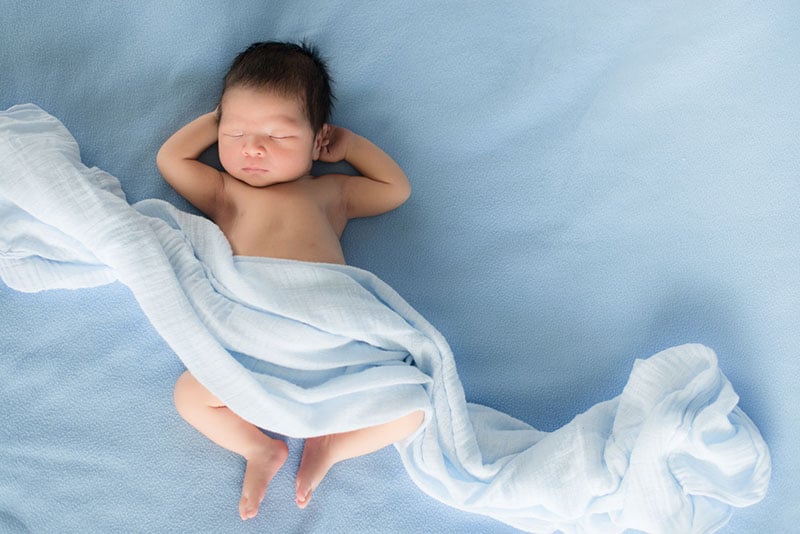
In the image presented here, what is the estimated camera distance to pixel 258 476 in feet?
4.81

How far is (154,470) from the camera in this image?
149cm

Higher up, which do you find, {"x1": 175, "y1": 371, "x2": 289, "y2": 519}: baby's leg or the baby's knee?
the baby's knee

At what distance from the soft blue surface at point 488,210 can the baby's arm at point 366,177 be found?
0.06 metres

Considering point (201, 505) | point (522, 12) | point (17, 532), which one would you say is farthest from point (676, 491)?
point (17, 532)

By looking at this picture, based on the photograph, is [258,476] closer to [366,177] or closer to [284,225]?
[284,225]

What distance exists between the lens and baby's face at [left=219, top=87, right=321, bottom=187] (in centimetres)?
153

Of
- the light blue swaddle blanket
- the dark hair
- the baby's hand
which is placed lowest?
the light blue swaddle blanket

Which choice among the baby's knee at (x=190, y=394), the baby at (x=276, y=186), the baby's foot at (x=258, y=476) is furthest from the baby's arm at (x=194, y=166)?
the baby's foot at (x=258, y=476)

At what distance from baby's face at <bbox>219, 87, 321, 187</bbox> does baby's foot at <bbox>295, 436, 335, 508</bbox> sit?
1.62ft

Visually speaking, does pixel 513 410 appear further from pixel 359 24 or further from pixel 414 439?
pixel 359 24

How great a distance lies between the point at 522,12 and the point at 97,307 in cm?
101

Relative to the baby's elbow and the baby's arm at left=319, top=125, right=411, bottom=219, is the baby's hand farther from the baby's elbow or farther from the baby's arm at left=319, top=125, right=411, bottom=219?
the baby's elbow

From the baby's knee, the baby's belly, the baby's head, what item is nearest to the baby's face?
the baby's head

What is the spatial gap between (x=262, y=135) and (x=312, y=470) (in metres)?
0.59
